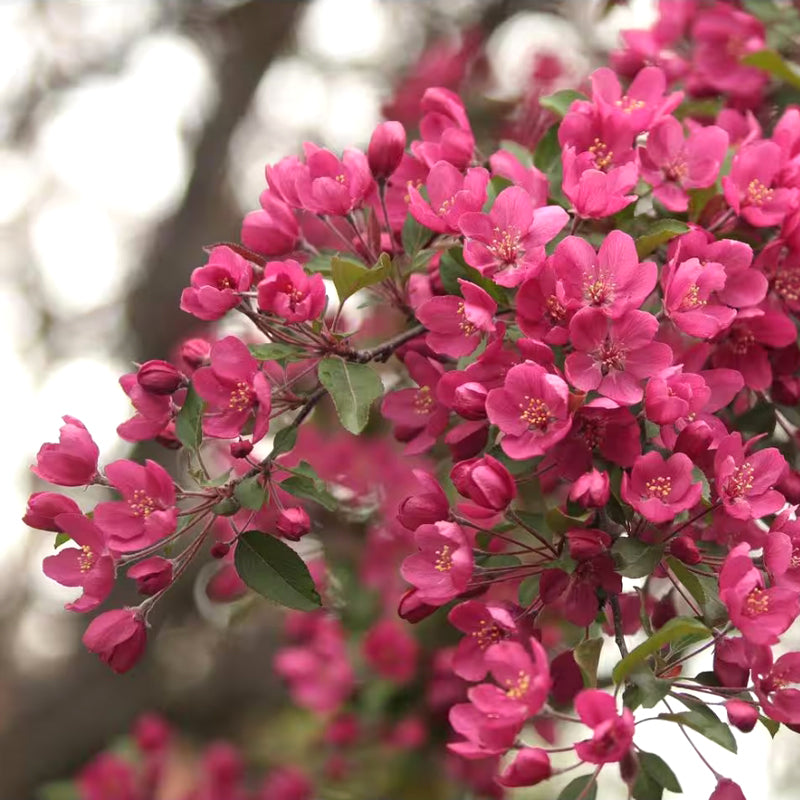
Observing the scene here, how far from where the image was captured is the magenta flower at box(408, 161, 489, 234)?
1.07m

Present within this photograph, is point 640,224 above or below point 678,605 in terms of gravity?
above

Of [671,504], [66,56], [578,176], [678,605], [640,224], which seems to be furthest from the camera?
[66,56]

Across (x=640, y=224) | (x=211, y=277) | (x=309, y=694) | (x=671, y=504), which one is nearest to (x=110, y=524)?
(x=211, y=277)

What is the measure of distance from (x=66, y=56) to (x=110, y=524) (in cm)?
406

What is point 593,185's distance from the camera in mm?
1047

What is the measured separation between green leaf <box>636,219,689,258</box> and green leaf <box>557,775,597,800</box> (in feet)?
1.84

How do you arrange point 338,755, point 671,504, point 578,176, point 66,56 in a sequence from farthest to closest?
point 66,56 → point 338,755 → point 578,176 → point 671,504

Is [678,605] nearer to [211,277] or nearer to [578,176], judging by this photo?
[578,176]

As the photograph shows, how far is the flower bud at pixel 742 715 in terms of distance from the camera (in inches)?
36.9

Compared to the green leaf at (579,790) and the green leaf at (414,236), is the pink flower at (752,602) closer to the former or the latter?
the green leaf at (579,790)

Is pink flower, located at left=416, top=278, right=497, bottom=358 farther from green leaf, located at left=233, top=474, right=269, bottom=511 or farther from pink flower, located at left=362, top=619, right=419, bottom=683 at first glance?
pink flower, located at left=362, top=619, right=419, bottom=683

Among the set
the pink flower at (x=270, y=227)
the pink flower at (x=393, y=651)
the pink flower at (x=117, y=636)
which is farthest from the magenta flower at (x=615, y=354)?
the pink flower at (x=393, y=651)

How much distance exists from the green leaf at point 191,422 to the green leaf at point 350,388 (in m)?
0.15

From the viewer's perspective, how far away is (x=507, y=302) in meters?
1.11
